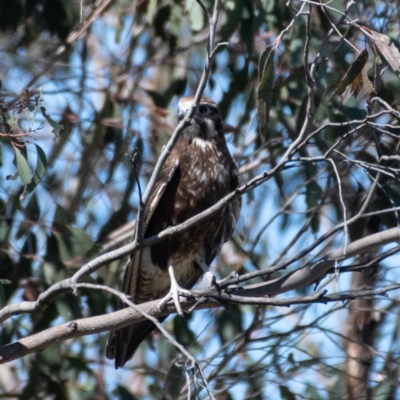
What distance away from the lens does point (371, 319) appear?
4980 millimetres

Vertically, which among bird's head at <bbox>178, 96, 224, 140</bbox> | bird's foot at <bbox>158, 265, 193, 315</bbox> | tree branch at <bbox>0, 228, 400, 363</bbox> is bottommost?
tree branch at <bbox>0, 228, 400, 363</bbox>

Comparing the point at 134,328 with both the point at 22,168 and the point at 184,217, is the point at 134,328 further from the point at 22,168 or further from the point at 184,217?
the point at 22,168

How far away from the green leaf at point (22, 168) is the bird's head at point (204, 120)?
1056 millimetres

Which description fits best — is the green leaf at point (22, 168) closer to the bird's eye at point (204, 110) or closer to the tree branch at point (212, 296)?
the tree branch at point (212, 296)

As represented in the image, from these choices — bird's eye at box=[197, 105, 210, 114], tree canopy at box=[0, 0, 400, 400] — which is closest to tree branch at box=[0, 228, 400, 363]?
tree canopy at box=[0, 0, 400, 400]

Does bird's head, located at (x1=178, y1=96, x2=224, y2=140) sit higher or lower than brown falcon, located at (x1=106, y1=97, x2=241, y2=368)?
higher

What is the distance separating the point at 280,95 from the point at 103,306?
146 cm

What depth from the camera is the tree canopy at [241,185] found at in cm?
318

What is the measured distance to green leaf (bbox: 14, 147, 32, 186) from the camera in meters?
2.84

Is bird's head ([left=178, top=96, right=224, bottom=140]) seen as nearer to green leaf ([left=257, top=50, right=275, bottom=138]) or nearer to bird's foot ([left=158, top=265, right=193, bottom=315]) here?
bird's foot ([left=158, top=265, right=193, bottom=315])

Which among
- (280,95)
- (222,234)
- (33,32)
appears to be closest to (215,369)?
(222,234)

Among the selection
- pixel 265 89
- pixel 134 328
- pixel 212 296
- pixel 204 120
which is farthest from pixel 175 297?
pixel 204 120

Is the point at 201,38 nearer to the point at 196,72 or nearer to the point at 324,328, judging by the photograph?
the point at 196,72

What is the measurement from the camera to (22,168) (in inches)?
113
